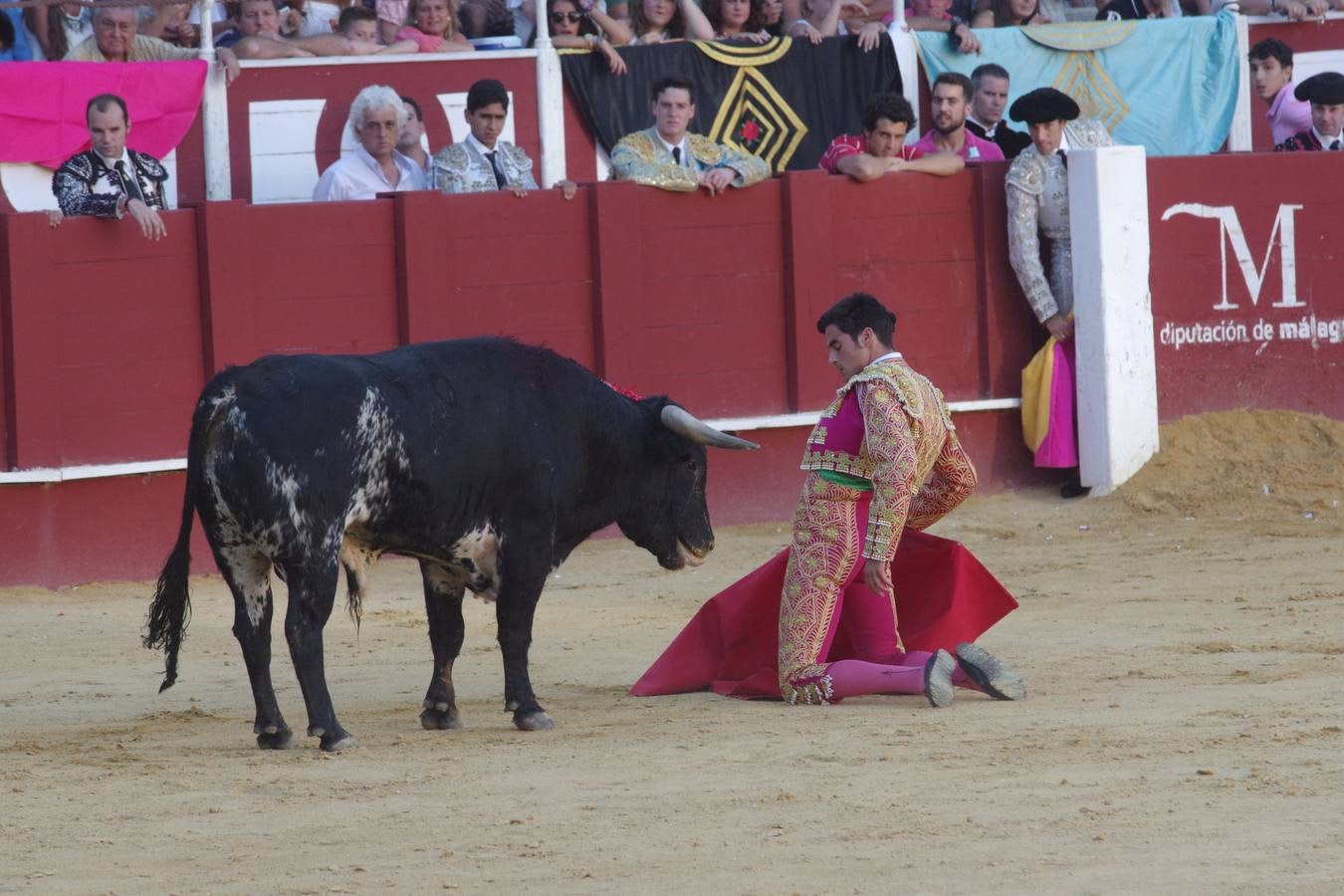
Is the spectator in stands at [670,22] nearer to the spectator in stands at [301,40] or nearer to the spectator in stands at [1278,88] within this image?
the spectator in stands at [301,40]

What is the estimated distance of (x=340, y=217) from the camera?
8.87 metres

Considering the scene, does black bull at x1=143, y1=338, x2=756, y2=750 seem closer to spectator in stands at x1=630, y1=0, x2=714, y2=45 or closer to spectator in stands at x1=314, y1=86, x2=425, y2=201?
spectator in stands at x1=314, y1=86, x2=425, y2=201

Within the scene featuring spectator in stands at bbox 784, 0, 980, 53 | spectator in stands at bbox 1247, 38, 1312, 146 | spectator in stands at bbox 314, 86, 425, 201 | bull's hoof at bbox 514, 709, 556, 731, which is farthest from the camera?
spectator in stands at bbox 1247, 38, 1312, 146

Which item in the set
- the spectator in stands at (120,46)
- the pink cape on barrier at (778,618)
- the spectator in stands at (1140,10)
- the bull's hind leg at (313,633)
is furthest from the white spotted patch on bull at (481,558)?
the spectator in stands at (1140,10)

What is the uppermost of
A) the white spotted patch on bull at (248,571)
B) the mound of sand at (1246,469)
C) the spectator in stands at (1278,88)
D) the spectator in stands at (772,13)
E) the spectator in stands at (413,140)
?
the spectator in stands at (772,13)

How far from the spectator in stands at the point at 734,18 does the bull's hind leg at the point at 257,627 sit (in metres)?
5.64

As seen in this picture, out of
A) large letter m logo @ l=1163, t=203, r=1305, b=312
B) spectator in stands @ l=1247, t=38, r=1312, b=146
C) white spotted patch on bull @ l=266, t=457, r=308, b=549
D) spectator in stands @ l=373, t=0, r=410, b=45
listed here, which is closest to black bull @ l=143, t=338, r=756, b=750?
white spotted patch on bull @ l=266, t=457, r=308, b=549

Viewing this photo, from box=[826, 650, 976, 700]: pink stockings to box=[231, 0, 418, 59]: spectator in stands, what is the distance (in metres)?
4.86

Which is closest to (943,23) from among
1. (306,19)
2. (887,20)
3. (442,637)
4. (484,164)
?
(887,20)

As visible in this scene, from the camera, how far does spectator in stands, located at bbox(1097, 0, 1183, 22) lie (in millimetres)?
11461

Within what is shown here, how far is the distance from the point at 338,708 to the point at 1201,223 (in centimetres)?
586

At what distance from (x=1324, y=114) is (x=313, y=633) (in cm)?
716

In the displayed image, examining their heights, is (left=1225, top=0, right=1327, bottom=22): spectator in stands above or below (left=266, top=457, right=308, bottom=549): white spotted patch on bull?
above

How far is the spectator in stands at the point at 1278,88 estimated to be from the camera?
35.4 feet
